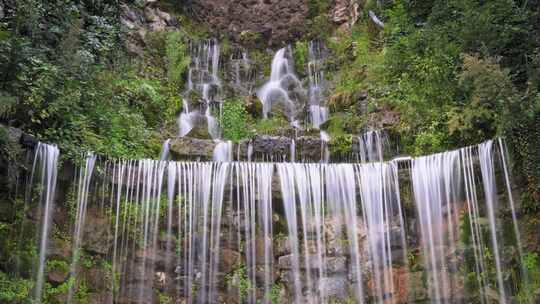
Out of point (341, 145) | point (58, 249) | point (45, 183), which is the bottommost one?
point (58, 249)

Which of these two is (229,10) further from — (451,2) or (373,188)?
(373,188)

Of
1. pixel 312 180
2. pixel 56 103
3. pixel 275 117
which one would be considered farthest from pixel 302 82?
pixel 56 103

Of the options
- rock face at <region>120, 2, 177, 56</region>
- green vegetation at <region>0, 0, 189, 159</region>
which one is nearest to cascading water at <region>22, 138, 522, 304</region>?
green vegetation at <region>0, 0, 189, 159</region>

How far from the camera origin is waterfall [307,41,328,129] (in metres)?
15.4

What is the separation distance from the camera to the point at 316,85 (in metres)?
Result: 17.4

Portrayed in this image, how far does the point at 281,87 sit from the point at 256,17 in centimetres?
496

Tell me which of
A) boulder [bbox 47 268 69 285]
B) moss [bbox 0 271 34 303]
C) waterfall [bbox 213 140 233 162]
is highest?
waterfall [bbox 213 140 233 162]

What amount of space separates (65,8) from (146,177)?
5919mm

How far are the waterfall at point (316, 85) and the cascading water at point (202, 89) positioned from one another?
2.89 metres

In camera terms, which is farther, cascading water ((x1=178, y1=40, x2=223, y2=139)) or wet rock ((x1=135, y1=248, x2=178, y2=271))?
cascading water ((x1=178, y1=40, x2=223, y2=139))

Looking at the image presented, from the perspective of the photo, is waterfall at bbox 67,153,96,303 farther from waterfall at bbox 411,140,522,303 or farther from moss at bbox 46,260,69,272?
waterfall at bbox 411,140,522,303

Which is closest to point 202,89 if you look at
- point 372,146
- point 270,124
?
point 270,124

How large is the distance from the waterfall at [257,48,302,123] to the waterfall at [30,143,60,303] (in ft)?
24.4

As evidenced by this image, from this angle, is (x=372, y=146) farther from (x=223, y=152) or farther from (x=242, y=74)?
(x=242, y=74)
